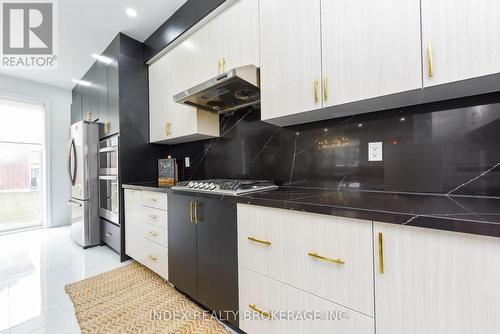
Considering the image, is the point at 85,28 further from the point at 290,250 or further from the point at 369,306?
the point at 369,306

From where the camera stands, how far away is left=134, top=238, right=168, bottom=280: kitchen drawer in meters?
1.83

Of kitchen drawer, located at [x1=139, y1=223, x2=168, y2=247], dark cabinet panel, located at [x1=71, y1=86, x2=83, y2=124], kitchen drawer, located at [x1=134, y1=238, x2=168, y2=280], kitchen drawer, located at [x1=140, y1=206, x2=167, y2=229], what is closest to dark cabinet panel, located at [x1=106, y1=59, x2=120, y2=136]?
kitchen drawer, located at [x1=140, y1=206, x2=167, y2=229]

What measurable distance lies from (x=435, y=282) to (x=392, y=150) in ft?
2.60

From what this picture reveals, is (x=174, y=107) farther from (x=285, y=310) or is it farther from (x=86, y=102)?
(x=86, y=102)

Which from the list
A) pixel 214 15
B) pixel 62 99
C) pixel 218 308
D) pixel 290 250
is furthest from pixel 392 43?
pixel 62 99

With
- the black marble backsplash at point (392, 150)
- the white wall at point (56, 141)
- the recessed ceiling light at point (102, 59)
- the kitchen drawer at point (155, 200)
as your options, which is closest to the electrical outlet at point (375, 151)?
the black marble backsplash at point (392, 150)

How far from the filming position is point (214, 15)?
1799 mm

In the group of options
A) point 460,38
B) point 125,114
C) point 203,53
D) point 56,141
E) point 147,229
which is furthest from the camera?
point 56,141

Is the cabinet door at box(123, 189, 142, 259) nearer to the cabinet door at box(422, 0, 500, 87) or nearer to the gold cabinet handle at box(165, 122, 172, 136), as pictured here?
the gold cabinet handle at box(165, 122, 172, 136)

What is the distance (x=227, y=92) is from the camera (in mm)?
1685

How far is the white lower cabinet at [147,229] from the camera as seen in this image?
184 cm

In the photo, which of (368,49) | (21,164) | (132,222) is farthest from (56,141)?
(368,49)

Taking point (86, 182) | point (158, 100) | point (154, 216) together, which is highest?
point (158, 100)

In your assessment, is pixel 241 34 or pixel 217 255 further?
pixel 241 34
